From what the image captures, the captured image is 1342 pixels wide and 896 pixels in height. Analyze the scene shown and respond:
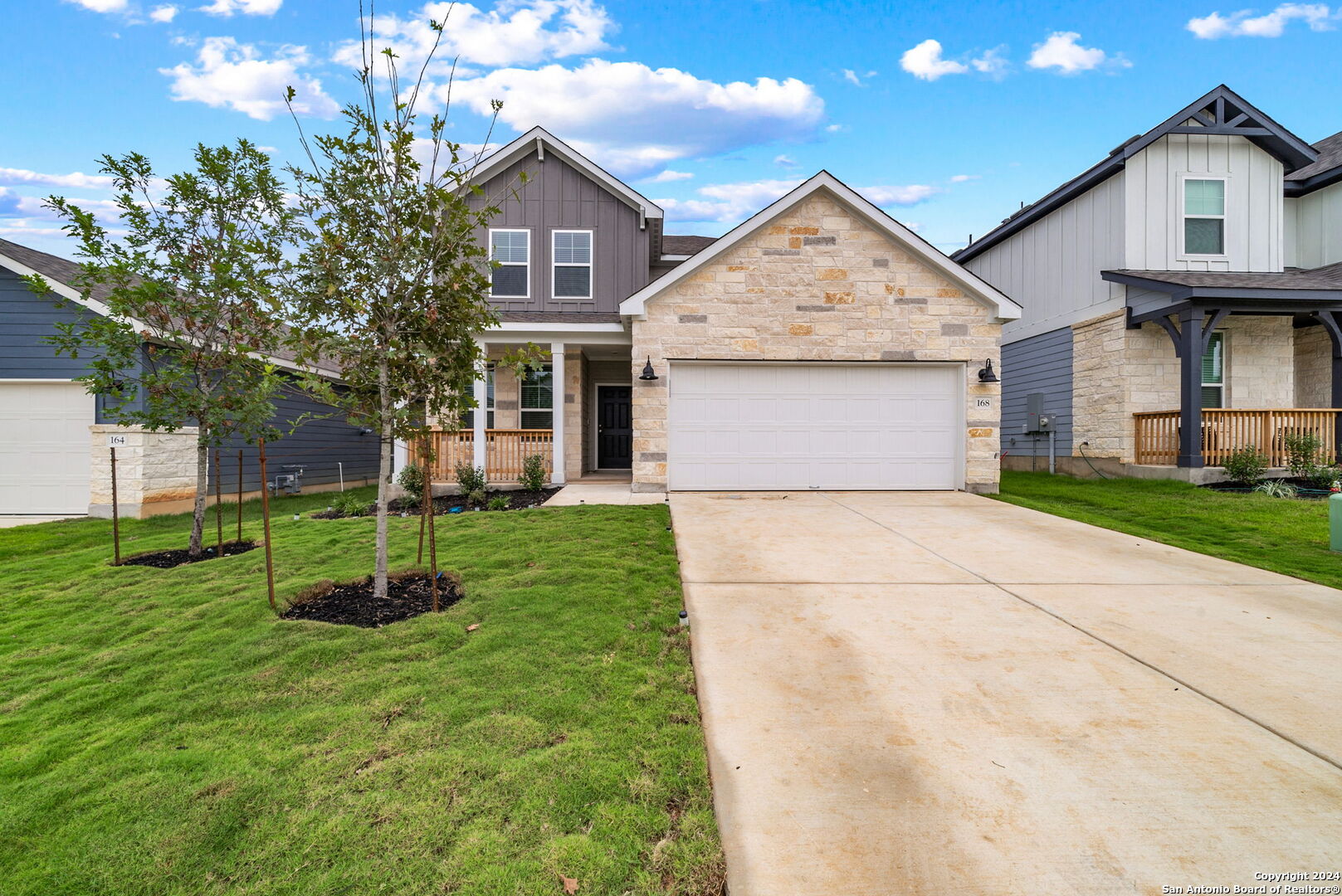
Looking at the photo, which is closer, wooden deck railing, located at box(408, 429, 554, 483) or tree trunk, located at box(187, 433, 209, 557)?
tree trunk, located at box(187, 433, 209, 557)

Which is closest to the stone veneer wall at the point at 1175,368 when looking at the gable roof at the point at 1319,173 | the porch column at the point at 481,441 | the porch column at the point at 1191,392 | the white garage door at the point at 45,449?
the porch column at the point at 1191,392

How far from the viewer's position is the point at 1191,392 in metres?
10.7

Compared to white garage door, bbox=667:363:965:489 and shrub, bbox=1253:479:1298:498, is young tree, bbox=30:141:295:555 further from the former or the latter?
shrub, bbox=1253:479:1298:498

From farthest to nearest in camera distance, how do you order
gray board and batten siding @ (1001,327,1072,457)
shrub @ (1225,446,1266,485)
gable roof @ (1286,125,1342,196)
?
gray board and batten siding @ (1001,327,1072,457) < gable roof @ (1286,125,1342,196) < shrub @ (1225,446,1266,485)

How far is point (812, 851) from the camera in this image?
2.05 metres

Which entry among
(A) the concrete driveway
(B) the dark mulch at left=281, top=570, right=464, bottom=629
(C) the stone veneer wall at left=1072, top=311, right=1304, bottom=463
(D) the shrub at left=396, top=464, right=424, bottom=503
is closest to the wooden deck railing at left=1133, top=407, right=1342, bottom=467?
(C) the stone veneer wall at left=1072, top=311, right=1304, bottom=463

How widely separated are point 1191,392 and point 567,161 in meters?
12.3

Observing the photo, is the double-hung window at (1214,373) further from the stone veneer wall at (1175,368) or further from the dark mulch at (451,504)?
the dark mulch at (451,504)

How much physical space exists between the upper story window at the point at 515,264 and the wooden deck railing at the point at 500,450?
2860mm

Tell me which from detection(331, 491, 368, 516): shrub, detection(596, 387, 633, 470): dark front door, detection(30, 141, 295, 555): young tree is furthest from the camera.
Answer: detection(596, 387, 633, 470): dark front door

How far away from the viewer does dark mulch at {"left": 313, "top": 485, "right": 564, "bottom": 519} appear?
31.3 ft

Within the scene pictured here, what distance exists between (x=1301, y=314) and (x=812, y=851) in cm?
1585

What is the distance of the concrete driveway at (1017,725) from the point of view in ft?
6.64

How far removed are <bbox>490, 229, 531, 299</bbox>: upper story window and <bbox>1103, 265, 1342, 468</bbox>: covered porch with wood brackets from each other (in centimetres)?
1159
